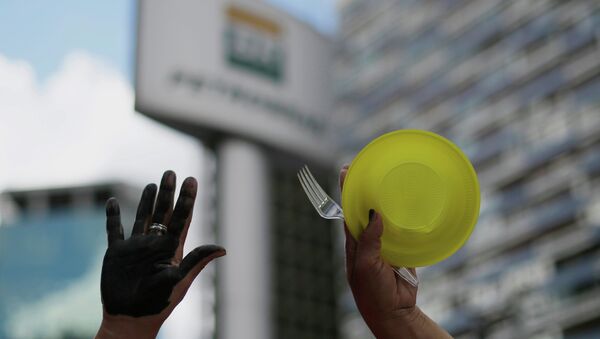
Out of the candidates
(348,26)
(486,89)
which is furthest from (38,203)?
(486,89)

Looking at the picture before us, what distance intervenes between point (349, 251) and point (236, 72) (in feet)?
98.3

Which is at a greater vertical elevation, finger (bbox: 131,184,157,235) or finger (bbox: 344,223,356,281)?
finger (bbox: 131,184,157,235)

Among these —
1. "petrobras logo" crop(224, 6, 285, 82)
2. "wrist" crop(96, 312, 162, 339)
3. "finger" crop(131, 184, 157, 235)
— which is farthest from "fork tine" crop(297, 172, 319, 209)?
"petrobras logo" crop(224, 6, 285, 82)

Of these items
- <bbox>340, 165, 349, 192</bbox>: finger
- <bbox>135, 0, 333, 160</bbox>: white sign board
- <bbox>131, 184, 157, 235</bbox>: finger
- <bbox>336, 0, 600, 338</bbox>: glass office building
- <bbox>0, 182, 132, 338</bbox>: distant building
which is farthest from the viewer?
<bbox>0, 182, 132, 338</bbox>: distant building

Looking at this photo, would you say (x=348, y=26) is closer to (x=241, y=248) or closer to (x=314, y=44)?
(x=314, y=44)

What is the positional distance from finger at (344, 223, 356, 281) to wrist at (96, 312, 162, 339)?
52 cm

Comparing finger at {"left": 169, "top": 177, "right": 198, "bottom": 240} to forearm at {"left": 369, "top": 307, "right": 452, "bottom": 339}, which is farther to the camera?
forearm at {"left": 369, "top": 307, "right": 452, "bottom": 339}

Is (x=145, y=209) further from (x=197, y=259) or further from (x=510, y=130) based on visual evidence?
(x=510, y=130)

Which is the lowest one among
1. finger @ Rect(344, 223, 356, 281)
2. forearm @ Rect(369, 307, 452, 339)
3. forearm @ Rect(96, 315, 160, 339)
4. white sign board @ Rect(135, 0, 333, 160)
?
forearm @ Rect(96, 315, 160, 339)

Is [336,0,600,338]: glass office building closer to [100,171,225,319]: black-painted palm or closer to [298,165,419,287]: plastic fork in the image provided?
[298,165,419,287]: plastic fork

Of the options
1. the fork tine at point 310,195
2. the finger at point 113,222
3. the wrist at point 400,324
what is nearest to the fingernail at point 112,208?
the finger at point 113,222

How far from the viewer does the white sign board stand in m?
29.5

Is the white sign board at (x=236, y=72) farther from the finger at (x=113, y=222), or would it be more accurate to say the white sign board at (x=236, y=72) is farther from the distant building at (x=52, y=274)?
the distant building at (x=52, y=274)

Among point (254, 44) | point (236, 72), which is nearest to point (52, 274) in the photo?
point (254, 44)
